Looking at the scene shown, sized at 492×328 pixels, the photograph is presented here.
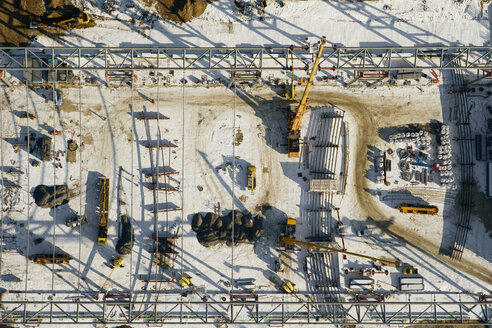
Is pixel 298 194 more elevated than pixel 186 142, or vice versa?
pixel 186 142

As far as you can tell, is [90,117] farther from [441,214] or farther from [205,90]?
[441,214]

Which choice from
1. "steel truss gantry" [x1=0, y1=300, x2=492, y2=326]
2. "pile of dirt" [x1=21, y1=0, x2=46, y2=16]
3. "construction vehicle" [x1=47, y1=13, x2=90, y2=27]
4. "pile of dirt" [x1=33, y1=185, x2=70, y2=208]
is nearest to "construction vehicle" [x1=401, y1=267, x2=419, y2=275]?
"steel truss gantry" [x1=0, y1=300, x2=492, y2=326]

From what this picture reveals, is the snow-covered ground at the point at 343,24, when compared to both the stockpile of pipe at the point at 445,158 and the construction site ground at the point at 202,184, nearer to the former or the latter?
the construction site ground at the point at 202,184

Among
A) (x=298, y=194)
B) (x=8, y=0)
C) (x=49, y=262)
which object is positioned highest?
(x=8, y=0)

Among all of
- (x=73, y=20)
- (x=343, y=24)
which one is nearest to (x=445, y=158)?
(x=343, y=24)

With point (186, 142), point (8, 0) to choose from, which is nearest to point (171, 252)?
point (186, 142)
